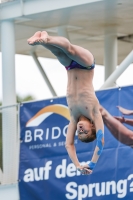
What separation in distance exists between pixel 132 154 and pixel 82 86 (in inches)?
A: 150

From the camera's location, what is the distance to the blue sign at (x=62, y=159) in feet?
57.9

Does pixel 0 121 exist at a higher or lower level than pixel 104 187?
higher

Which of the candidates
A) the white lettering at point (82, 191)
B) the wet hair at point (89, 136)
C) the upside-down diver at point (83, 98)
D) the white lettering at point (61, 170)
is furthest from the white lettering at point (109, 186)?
the wet hair at point (89, 136)

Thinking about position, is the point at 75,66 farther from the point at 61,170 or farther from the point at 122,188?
the point at 61,170

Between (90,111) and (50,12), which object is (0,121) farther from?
(90,111)

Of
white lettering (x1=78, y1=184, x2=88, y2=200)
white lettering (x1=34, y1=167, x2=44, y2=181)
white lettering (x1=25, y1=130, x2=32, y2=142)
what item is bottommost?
white lettering (x1=78, y1=184, x2=88, y2=200)

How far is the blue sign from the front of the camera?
1766cm

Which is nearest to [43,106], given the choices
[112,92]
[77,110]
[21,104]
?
[21,104]

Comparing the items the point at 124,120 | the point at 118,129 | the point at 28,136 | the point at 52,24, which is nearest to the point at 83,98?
the point at 124,120

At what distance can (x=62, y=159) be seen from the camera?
1861cm

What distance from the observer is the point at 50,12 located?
20.4 metres

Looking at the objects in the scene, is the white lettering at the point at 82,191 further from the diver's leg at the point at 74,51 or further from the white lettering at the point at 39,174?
the diver's leg at the point at 74,51

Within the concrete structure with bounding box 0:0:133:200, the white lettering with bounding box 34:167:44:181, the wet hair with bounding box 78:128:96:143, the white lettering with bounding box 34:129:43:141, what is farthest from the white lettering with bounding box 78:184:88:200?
the wet hair with bounding box 78:128:96:143

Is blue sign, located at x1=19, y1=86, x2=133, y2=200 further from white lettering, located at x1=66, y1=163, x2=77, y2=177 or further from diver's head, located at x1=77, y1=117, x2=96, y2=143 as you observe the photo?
diver's head, located at x1=77, y1=117, x2=96, y2=143
